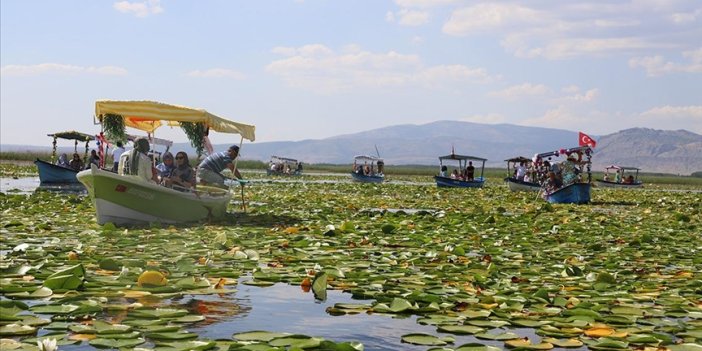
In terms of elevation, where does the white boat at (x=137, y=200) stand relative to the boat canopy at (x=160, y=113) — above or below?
below

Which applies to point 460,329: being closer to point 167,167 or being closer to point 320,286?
point 320,286

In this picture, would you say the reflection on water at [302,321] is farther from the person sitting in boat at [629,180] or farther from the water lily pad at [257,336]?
the person sitting in boat at [629,180]

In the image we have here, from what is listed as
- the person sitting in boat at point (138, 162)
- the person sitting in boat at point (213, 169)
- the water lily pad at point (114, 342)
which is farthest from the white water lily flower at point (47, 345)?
the person sitting in boat at point (213, 169)

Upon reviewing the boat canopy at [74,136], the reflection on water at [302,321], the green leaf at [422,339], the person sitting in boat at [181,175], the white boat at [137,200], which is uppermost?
the boat canopy at [74,136]

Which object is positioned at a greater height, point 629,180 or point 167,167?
point 167,167

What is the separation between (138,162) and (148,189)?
0.64m

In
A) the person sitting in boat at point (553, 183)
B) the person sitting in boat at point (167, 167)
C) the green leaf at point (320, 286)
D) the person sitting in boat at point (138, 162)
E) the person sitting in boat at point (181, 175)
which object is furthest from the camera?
the person sitting in boat at point (553, 183)

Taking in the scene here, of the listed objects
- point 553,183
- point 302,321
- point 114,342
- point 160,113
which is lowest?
point 302,321

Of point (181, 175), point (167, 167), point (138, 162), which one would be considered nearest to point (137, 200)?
point (138, 162)

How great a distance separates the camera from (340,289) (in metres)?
10.3

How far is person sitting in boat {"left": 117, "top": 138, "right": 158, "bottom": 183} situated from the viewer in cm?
1856

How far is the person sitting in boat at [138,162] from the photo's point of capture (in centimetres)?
1856

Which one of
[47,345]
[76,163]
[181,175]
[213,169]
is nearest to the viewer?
[47,345]

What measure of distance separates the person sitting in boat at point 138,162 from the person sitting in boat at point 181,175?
52.6 inches
